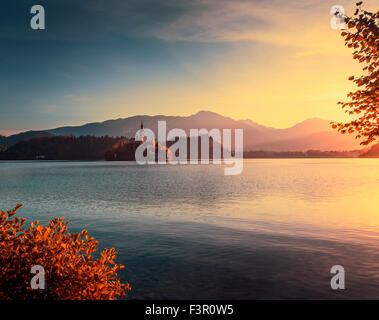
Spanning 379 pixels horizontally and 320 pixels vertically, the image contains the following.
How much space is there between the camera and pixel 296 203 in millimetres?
35812

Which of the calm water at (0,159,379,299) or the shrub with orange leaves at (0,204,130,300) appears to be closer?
the shrub with orange leaves at (0,204,130,300)

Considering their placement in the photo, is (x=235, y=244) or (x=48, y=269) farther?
(x=235, y=244)

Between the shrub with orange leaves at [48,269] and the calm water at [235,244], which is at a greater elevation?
the shrub with orange leaves at [48,269]

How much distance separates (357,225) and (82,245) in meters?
22.9

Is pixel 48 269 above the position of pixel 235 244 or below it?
above

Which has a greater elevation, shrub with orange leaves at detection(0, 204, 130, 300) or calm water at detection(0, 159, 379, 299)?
shrub with orange leaves at detection(0, 204, 130, 300)

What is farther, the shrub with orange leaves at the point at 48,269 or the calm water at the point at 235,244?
the calm water at the point at 235,244
